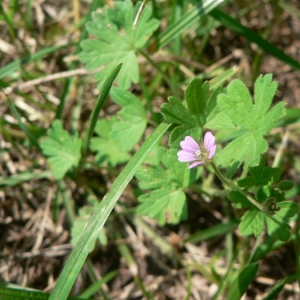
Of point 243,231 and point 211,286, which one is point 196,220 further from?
point 243,231

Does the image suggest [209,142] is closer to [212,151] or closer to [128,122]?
[212,151]

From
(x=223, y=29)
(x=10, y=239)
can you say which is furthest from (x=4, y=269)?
(x=223, y=29)

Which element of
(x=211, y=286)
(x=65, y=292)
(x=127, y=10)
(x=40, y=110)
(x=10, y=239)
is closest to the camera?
(x=65, y=292)

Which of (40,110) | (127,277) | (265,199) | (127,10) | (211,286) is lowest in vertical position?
(211,286)

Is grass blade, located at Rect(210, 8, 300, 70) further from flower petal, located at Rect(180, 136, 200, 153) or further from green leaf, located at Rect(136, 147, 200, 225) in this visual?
flower petal, located at Rect(180, 136, 200, 153)

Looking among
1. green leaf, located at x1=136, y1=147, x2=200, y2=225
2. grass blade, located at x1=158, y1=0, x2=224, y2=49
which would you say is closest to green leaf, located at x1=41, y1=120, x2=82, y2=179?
green leaf, located at x1=136, y1=147, x2=200, y2=225
